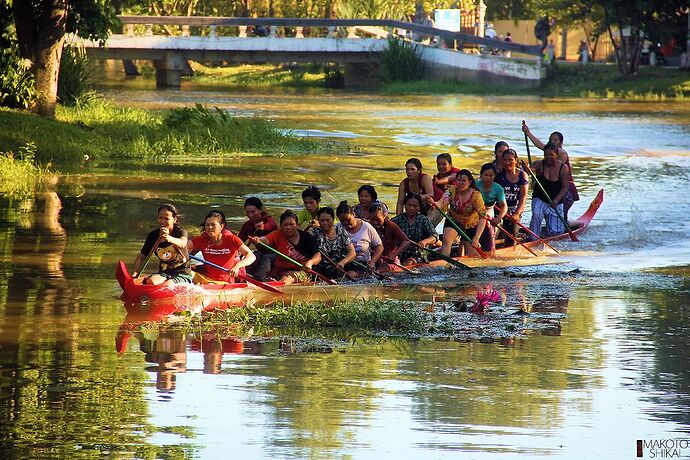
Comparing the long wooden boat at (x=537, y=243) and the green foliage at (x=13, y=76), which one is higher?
the green foliage at (x=13, y=76)

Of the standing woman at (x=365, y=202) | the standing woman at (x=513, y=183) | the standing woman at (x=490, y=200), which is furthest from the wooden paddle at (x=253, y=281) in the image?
the standing woman at (x=513, y=183)

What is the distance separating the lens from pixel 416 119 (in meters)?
45.7

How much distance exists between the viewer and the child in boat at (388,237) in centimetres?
1708

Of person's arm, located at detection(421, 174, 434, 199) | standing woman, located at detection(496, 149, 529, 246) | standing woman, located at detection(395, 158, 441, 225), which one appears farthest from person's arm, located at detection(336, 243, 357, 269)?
standing woman, located at detection(496, 149, 529, 246)

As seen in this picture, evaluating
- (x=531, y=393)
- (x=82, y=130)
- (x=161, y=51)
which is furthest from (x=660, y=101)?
(x=531, y=393)

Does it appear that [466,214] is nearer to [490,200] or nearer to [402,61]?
[490,200]

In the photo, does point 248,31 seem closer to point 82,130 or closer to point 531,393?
point 82,130

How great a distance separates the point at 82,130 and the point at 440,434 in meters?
22.4

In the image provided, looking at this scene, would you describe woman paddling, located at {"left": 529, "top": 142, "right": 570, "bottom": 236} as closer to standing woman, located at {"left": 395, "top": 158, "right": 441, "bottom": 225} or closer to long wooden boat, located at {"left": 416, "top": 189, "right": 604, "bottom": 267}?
long wooden boat, located at {"left": 416, "top": 189, "right": 604, "bottom": 267}

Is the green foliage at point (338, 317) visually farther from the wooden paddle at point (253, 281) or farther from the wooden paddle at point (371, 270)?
the wooden paddle at point (371, 270)

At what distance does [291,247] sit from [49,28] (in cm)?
1582

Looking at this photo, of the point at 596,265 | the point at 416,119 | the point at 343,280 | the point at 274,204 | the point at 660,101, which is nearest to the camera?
the point at 343,280

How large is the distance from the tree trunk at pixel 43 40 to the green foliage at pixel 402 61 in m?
34.8

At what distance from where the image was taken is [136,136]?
31875mm
